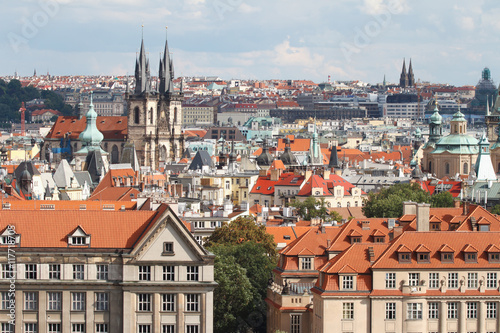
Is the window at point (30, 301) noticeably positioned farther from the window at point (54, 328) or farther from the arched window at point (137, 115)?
the arched window at point (137, 115)

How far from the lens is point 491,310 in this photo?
46.3m

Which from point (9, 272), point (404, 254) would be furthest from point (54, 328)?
point (404, 254)

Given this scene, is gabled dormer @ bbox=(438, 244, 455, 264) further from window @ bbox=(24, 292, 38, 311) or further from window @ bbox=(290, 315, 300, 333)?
window @ bbox=(24, 292, 38, 311)

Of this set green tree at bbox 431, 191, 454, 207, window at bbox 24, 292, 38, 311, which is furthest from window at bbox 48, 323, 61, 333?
green tree at bbox 431, 191, 454, 207

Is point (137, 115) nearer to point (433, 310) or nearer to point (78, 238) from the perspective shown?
point (433, 310)

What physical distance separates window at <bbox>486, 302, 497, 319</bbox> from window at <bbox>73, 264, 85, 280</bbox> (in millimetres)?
13965

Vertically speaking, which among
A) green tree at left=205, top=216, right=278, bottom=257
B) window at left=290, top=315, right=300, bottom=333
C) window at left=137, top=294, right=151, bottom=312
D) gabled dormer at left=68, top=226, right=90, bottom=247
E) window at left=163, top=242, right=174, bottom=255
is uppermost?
gabled dormer at left=68, top=226, right=90, bottom=247

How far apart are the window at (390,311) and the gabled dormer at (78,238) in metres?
10.3

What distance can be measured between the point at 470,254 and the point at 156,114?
379ft

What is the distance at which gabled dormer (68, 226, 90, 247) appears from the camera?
143 ft

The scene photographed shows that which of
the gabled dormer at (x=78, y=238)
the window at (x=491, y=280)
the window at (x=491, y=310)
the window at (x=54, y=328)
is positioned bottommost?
the window at (x=54, y=328)

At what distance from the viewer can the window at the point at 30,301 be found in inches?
1708

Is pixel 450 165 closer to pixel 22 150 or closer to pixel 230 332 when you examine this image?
pixel 22 150

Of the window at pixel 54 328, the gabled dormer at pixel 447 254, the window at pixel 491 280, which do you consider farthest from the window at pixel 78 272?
the window at pixel 491 280
